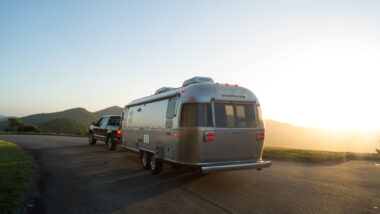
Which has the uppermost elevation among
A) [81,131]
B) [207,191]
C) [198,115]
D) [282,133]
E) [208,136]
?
[282,133]

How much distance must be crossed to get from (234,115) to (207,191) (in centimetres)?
221

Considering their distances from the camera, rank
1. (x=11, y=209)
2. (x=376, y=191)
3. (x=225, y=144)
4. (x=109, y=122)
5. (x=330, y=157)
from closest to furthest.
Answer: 1. (x=11, y=209)
2. (x=376, y=191)
3. (x=225, y=144)
4. (x=330, y=157)
5. (x=109, y=122)

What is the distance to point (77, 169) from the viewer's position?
33.0ft

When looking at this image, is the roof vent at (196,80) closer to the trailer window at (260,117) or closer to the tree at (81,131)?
the trailer window at (260,117)

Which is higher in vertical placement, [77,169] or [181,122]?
[181,122]

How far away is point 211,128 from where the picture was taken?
7.22m

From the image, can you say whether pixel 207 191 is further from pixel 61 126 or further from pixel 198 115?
pixel 61 126

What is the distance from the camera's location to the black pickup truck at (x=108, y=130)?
1638 centimetres

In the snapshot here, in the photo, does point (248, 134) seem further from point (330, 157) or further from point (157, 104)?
point (330, 157)

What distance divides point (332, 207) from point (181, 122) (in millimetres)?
4037

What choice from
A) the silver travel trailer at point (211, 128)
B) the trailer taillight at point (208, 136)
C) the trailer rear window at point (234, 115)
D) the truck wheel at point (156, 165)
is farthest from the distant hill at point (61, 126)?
the trailer taillight at point (208, 136)

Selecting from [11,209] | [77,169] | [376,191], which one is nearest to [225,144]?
[376,191]

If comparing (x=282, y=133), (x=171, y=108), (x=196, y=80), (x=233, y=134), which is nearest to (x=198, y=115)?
(x=233, y=134)

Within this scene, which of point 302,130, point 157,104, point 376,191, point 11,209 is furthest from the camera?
point 302,130
